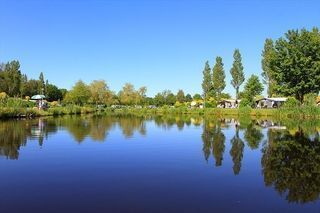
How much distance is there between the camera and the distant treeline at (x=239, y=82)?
6191cm

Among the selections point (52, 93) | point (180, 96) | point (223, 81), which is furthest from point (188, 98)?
point (223, 81)

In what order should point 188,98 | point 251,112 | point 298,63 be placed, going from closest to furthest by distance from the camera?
point 298,63 → point 251,112 → point 188,98

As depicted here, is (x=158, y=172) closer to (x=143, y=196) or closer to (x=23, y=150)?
(x=143, y=196)

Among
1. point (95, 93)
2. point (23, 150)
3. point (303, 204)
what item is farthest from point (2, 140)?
point (95, 93)

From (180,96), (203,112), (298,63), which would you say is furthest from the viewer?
(180,96)

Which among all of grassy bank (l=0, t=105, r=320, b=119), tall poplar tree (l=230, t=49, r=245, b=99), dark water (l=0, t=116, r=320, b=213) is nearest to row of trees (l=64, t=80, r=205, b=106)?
grassy bank (l=0, t=105, r=320, b=119)

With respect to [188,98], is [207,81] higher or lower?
higher

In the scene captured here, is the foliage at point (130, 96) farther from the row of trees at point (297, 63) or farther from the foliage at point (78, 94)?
the row of trees at point (297, 63)

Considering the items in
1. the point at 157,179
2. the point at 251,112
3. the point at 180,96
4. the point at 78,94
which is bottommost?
the point at 157,179

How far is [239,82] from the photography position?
284 ft

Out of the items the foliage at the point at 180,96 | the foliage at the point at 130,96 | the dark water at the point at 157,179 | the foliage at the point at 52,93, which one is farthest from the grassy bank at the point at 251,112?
the foliage at the point at 180,96

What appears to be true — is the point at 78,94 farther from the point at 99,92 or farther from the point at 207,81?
the point at 207,81

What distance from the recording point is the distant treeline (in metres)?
61.9

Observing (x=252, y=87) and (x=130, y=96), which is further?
(x=130, y=96)
